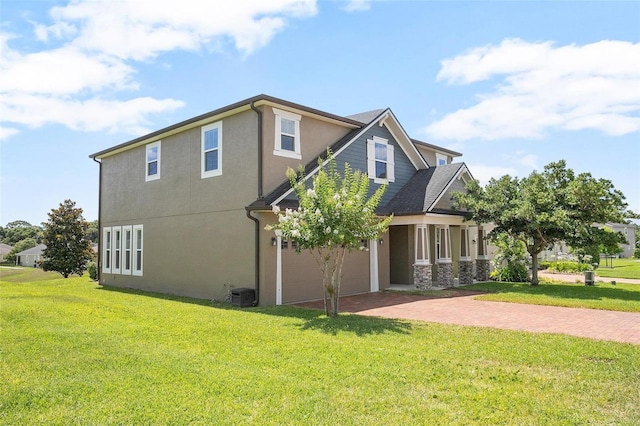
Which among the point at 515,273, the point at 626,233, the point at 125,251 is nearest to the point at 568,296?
the point at 515,273

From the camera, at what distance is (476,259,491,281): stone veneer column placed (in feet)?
68.4

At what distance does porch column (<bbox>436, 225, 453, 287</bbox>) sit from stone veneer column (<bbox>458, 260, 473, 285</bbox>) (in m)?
1.49

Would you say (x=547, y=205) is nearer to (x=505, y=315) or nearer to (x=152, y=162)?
(x=505, y=315)

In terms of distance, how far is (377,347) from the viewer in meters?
7.48

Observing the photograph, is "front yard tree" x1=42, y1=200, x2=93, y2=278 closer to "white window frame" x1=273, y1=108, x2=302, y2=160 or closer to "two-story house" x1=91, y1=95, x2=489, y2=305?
"two-story house" x1=91, y1=95, x2=489, y2=305

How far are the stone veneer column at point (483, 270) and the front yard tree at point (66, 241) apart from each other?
82.7ft

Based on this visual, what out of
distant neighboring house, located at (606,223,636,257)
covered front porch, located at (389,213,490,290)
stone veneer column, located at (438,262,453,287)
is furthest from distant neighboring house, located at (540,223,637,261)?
stone veneer column, located at (438,262,453,287)

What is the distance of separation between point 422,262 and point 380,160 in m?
4.38

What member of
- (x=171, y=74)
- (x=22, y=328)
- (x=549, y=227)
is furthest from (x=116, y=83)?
(x=549, y=227)

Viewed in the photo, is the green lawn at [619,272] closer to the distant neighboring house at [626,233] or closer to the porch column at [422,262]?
the porch column at [422,262]

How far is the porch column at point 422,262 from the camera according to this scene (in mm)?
16469

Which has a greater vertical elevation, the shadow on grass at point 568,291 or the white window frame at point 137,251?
the white window frame at point 137,251

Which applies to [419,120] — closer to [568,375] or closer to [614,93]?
[614,93]

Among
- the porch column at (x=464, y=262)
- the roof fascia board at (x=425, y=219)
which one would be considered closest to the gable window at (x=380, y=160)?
the roof fascia board at (x=425, y=219)
